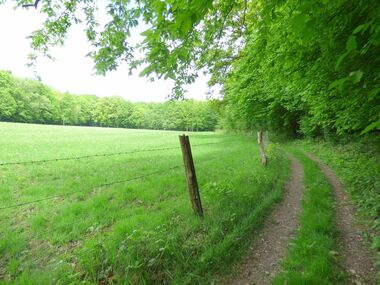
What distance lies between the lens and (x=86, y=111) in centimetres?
9006

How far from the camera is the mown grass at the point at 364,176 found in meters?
4.81

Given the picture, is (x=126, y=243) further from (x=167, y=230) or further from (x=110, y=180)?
(x=110, y=180)

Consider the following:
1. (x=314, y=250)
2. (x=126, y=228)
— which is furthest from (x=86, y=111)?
(x=314, y=250)

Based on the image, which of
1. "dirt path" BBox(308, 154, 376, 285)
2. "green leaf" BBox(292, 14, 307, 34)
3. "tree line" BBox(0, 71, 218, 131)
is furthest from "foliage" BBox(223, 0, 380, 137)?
"tree line" BBox(0, 71, 218, 131)

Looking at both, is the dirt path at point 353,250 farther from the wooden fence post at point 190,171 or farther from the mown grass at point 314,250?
the wooden fence post at point 190,171

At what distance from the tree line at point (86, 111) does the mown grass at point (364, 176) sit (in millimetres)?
46670

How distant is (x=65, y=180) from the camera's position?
8516 millimetres

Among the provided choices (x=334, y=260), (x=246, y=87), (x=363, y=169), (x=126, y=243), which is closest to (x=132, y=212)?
(x=126, y=243)

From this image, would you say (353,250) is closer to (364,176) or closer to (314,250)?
(314,250)

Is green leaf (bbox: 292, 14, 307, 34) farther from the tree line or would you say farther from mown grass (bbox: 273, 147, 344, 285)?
the tree line

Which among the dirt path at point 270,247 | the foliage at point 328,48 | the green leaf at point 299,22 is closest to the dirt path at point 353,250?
the dirt path at point 270,247

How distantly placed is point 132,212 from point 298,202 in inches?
183

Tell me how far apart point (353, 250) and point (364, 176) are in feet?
14.9

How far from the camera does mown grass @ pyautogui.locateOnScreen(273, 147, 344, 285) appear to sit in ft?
10.7
